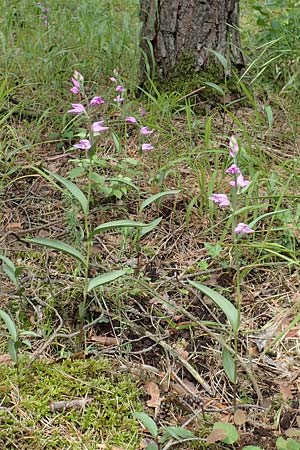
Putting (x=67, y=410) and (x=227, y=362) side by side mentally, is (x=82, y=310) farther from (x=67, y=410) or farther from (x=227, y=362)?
(x=227, y=362)

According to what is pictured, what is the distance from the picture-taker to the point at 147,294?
1.77 metres

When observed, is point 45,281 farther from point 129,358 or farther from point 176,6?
point 176,6

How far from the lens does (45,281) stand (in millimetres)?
1787

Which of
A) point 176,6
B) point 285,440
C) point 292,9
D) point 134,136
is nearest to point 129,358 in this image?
point 285,440

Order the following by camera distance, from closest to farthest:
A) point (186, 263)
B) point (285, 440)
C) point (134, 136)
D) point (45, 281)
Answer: point (285, 440) → point (45, 281) → point (186, 263) → point (134, 136)

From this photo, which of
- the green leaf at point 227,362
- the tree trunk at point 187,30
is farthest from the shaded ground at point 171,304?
the tree trunk at point 187,30

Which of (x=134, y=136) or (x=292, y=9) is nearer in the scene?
(x=134, y=136)

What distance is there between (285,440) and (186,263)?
732 millimetres

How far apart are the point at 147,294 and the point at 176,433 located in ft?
1.82

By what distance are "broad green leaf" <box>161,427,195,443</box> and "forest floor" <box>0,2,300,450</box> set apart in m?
0.03

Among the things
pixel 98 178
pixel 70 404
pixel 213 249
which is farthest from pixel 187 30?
pixel 70 404

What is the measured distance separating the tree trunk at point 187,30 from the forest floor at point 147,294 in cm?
33

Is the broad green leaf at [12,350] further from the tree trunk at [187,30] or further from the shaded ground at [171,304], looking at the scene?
the tree trunk at [187,30]

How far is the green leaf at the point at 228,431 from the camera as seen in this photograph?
127 cm
